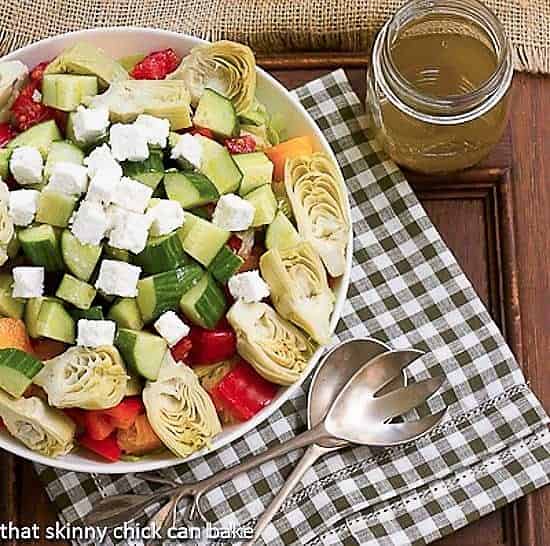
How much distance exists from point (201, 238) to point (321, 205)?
18 centimetres

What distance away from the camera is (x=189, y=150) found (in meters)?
1.37

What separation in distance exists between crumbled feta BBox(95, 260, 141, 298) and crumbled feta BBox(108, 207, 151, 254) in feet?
0.07

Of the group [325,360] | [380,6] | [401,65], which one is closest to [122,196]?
[325,360]

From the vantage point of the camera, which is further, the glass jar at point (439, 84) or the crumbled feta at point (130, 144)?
the glass jar at point (439, 84)

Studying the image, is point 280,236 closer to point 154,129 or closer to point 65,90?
→ point 154,129

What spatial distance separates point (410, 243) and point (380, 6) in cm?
36

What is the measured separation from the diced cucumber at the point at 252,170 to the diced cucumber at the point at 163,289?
Answer: 0.41 ft

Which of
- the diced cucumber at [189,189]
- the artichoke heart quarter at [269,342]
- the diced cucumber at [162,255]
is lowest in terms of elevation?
the artichoke heart quarter at [269,342]

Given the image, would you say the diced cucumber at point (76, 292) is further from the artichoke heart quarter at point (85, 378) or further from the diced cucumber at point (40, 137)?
the diced cucumber at point (40, 137)

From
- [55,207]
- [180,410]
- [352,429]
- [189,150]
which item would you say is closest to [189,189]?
[189,150]

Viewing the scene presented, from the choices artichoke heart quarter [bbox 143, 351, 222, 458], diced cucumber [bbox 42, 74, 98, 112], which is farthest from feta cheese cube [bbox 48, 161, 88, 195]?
artichoke heart quarter [bbox 143, 351, 222, 458]

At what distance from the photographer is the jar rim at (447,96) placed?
1.48 meters

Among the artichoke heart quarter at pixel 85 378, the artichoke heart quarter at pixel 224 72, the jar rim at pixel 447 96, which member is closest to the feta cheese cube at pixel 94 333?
the artichoke heart quarter at pixel 85 378

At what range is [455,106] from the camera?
148 centimetres
